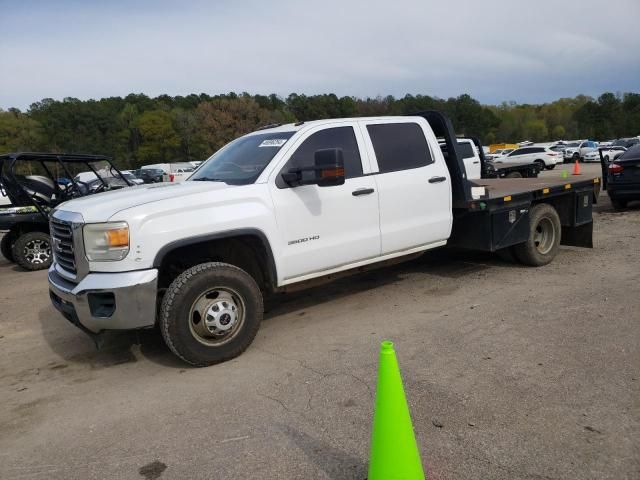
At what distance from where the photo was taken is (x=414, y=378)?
3.81m

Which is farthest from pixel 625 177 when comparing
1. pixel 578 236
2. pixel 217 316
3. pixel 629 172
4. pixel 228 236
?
pixel 217 316

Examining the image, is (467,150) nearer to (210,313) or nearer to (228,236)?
(228,236)

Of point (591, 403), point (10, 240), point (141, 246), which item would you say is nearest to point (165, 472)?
point (141, 246)

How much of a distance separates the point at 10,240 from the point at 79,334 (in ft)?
17.3

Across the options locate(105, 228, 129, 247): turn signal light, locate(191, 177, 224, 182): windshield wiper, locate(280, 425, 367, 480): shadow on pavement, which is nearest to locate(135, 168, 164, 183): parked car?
locate(191, 177, 224, 182): windshield wiper

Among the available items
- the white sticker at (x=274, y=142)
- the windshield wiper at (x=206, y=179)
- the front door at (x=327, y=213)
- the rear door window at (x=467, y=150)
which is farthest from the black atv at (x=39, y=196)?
the rear door window at (x=467, y=150)

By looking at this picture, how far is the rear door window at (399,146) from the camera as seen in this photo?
5.41 m

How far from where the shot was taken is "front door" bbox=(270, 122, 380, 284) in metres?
4.64

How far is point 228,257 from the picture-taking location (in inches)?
190

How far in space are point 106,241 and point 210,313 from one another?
3.15ft

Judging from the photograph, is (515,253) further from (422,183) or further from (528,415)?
(528,415)

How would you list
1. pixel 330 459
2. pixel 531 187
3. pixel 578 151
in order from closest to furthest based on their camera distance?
pixel 330 459 → pixel 531 187 → pixel 578 151

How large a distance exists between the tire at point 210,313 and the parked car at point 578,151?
4195 cm

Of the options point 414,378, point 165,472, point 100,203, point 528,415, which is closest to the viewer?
point 165,472
